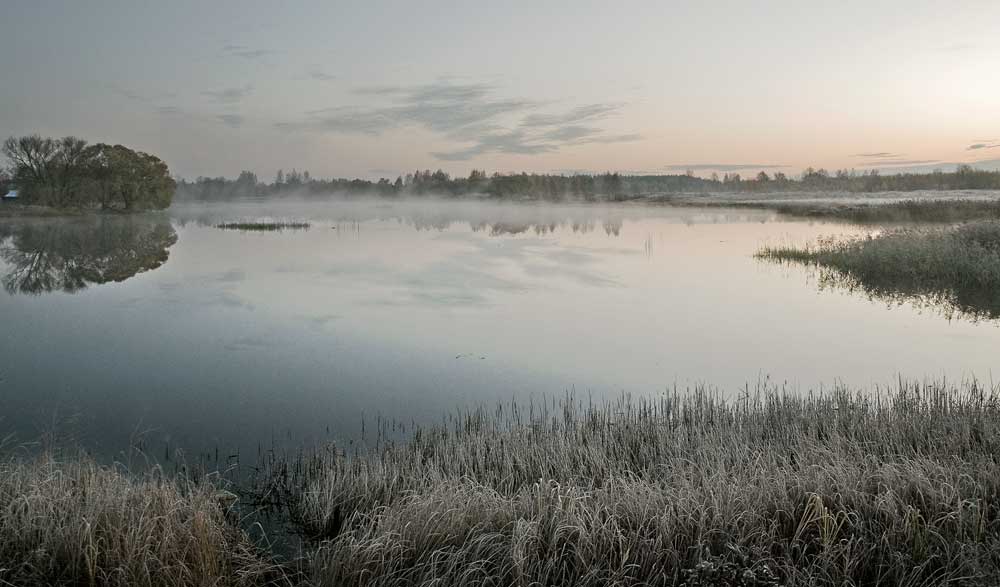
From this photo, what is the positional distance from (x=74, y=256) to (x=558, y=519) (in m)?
29.7

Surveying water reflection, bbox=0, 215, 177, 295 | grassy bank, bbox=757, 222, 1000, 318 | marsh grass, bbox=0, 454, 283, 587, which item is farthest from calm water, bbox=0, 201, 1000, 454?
marsh grass, bbox=0, 454, 283, 587

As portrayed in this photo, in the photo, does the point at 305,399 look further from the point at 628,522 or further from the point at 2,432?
the point at 628,522

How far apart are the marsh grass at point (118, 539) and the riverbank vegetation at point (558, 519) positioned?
2 cm

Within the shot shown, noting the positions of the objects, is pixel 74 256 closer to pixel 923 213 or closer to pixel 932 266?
pixel 932 266

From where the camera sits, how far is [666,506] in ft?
15.8

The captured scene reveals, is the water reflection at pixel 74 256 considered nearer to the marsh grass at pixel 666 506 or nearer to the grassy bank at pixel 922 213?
the marsh grass at pixel 666 506

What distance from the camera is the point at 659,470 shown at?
20.3 feet

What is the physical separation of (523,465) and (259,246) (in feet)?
100

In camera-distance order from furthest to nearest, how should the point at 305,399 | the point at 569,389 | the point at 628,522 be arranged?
the point at 569,389
the point at 305,399
the point at 628,522

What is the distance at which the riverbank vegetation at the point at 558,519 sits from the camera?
13.8 feet

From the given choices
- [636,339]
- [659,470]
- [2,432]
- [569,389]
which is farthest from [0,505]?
[636,339]

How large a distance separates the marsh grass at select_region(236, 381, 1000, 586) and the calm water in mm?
2092

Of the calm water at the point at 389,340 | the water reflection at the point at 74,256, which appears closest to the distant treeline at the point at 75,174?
the water reflection at the point at 74,256

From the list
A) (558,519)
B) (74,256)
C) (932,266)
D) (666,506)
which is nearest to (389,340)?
(558,519)
